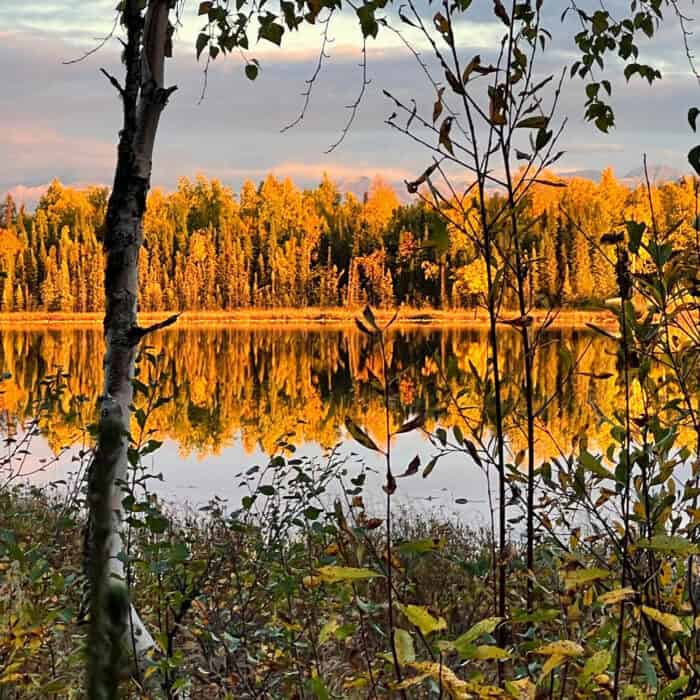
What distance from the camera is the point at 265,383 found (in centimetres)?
2920

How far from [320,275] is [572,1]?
226 feet

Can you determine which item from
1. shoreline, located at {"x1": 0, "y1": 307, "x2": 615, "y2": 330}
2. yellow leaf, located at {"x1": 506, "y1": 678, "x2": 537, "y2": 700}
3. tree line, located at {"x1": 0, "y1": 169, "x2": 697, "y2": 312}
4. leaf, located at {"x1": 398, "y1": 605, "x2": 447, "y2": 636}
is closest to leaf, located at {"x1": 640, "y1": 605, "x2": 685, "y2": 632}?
yellow leaf, located at {"x1": 506, "y1": 678, "x2": 537, "y2": 700}

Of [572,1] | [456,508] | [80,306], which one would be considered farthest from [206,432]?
[80,306]

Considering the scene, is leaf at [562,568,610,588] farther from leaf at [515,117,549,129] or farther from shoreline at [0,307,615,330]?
shoreline at [0,307,615,330]

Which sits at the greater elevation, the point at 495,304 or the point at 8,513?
the point at 495,304

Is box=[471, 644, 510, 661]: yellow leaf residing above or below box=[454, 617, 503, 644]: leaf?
below

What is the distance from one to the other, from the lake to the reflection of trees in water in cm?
4

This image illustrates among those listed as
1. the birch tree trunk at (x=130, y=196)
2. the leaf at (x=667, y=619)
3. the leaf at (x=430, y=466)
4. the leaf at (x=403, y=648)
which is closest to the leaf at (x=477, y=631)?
the leaf at (x=403, y=648)

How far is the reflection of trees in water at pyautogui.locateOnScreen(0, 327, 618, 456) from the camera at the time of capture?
10.2 meters

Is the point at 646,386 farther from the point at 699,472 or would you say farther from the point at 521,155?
the point at 521,155

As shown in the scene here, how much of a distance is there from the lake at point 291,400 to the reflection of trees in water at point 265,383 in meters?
0.04

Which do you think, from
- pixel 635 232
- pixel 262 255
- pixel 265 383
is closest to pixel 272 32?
pixel 635 232

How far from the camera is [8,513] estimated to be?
6754mm

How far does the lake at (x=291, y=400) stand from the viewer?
2189 mm
